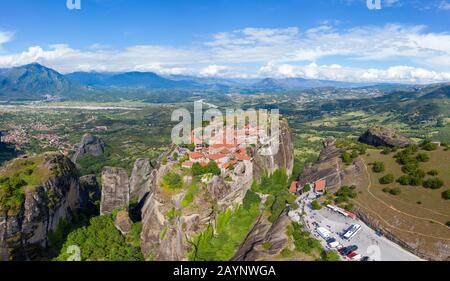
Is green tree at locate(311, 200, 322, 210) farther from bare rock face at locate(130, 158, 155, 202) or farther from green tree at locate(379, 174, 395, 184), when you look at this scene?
bare rock face at locate(130, 158, 155, 202)

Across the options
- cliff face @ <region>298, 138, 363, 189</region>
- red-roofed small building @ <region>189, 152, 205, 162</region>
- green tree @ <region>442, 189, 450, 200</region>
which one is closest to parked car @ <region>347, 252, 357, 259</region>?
green tree @ <region>442, 189, 450, 200</region>

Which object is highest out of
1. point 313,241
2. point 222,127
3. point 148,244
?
point 222,127

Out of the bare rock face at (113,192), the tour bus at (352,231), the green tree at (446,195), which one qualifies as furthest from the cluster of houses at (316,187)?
the bare rock face at (113,192)

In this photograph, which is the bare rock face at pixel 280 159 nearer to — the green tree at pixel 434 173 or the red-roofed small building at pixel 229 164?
the red-roofed small building at pixel 229 164

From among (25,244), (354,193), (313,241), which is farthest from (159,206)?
(354,193)

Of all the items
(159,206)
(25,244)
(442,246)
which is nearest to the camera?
(442,246)

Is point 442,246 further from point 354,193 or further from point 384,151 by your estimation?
Answer: point 384,151
